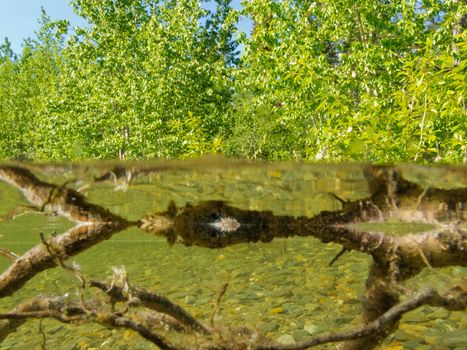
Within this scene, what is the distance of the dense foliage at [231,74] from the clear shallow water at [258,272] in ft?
6.30

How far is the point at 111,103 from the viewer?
64.7 ft

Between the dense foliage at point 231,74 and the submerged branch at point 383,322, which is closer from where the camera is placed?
the submerged branch at point 383,322

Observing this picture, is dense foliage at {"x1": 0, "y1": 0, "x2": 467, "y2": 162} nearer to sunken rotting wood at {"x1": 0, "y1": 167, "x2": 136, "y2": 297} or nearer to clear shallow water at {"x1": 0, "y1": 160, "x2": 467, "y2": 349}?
clear shallow water at {"x1": 0, "y1": 160, "x2": 467, "y2": 349}

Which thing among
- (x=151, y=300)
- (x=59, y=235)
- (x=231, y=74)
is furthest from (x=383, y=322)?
(x=231, y=74)

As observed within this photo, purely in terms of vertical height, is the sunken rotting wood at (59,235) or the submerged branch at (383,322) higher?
the sunken rotting wood at (59,235)

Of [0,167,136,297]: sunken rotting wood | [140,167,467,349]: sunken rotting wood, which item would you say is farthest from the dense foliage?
[0,167,136,297]: sunken rotting wood

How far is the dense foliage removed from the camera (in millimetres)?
11016

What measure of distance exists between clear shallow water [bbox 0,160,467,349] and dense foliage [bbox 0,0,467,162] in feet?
6.30

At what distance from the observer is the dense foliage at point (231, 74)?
36.1 ft

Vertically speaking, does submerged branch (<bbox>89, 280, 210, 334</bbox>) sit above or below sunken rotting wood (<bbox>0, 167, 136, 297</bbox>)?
below

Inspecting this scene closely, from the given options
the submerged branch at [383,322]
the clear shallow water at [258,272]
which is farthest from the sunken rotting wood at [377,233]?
the clear shallow water at [258,272]

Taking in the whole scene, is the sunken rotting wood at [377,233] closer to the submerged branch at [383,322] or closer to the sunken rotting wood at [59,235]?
the submerged branch at [383,322]

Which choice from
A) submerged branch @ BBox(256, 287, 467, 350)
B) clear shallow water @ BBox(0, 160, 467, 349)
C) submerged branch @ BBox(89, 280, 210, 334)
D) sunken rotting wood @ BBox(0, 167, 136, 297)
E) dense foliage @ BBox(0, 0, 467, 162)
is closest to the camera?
submerged branch @ BBox(256, 287, 467, 350)

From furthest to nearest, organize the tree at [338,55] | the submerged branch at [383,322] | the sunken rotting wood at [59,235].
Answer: the tree at [338,55]
the sunken rotting wood at [59,235]
the submerged branch at [383,322]
